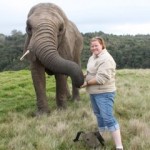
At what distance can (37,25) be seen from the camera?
902cm

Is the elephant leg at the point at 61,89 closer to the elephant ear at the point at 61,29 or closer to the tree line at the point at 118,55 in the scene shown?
the elephant ear at the point at 61,29

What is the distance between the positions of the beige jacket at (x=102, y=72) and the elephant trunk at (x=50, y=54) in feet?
1.58

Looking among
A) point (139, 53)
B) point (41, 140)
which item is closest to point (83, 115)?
point (41, 140)

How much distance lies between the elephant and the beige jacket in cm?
30

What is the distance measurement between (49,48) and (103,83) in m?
1.94

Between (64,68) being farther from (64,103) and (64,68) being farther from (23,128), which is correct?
(64,103)

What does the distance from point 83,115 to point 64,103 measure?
3.17ft

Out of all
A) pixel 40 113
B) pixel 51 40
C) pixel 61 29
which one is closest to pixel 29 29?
pixel 61 29

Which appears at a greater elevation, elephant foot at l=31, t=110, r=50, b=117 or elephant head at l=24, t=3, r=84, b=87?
elephant head at l=24, t=3, r=84, b=87

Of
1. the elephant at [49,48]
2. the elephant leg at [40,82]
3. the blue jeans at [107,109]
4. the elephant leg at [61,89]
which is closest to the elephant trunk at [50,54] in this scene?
the elephant at [49,48]

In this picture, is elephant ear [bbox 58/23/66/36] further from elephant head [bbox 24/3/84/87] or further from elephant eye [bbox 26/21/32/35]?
elephant eye [bbox 26/21/32/35]

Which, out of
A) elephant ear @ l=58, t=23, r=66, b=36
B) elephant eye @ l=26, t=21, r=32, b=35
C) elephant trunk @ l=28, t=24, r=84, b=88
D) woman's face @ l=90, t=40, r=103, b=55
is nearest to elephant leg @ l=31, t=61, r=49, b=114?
elephant eye @ l=26, t=21, r=32, b=35

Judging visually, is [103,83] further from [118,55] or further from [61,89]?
[118,55]

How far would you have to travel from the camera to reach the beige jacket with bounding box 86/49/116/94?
6988mm
